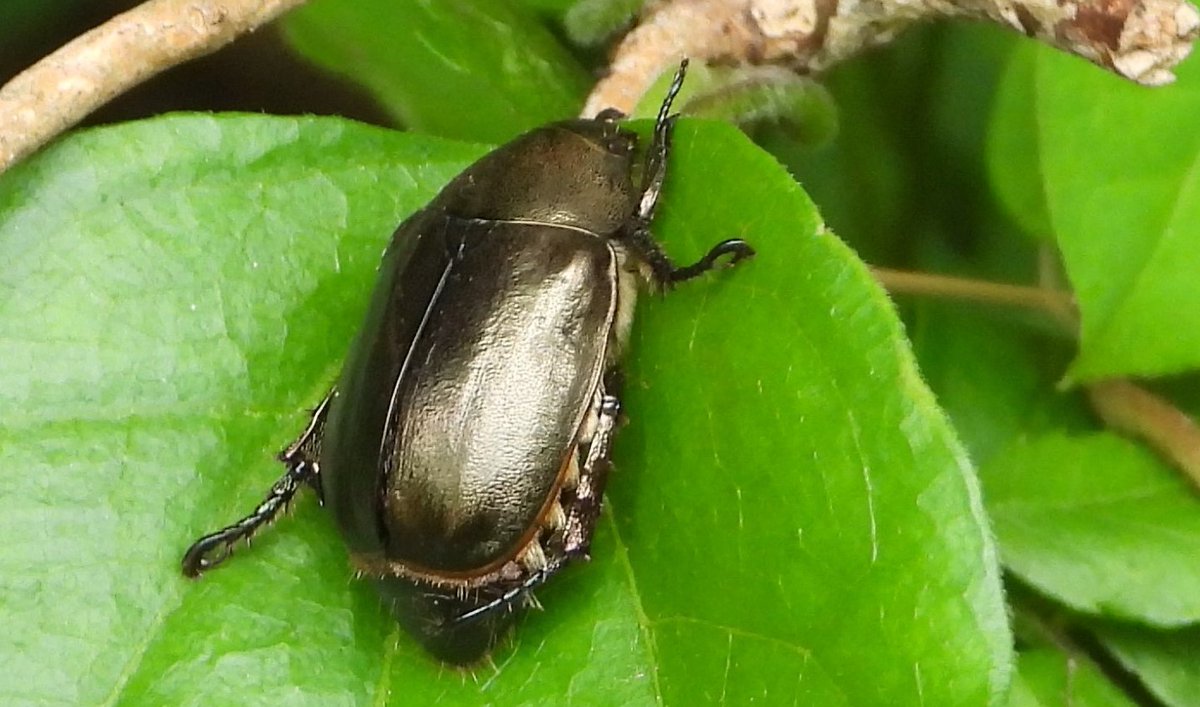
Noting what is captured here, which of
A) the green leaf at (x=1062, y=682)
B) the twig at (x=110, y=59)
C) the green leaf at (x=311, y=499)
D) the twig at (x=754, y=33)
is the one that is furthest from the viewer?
the green leaf at (x=1062, y=682)

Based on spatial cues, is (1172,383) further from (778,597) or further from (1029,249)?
(778,597)

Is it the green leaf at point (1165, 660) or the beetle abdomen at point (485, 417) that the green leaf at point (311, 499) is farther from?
the green leaf at point (1165, 660)

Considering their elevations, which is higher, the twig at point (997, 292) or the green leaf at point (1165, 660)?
the twig at point (997, 292)

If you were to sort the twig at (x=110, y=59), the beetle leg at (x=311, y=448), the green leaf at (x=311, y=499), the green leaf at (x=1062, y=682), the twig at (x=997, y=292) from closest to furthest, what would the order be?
the green leaf at (x=311, y=499)
the twig at (x=110, y=59)
the beetle leg at (x=311, y=448)
the green leaf at (x=1062, y=682)
the twig at (x=997, y=292)

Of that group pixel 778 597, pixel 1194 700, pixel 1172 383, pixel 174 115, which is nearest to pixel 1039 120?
pixel 1172 383

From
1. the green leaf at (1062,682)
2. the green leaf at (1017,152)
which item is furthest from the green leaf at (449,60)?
the green leaf at (1062,682)

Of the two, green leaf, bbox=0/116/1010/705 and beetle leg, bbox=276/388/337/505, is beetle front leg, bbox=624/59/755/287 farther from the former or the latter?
beetle leg, bbox=276/388/337/505
